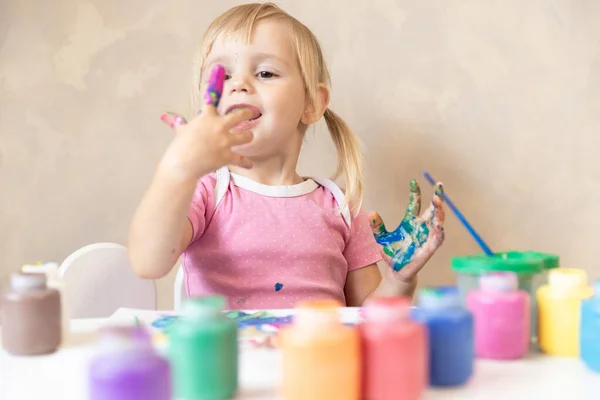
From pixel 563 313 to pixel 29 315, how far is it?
1.64 ft

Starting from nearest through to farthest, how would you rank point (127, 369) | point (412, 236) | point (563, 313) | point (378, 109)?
point (127, 369), point (563, 313), point (412, 236), point (378, 109)

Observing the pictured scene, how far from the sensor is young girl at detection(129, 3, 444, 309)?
1.02 metres

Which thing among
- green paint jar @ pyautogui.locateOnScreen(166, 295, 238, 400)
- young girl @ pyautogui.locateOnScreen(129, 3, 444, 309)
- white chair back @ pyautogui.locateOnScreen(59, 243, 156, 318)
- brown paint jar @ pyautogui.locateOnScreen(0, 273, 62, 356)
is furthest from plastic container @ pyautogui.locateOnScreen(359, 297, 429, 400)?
white chair back @ pyautogui.locateOnScreen(59, 243, 156, 318)

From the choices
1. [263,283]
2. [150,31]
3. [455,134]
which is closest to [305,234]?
[263,283]

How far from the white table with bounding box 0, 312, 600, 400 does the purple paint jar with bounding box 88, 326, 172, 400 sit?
0.11m

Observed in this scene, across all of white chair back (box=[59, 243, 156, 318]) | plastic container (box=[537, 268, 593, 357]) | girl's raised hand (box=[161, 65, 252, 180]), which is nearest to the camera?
plastic container (box=[537, 268, 593, 357])

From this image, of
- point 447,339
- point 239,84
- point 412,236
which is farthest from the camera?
point 412,236

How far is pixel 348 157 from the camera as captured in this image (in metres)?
1.18

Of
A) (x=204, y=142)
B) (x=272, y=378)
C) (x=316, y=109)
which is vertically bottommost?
(x=272, y=378)

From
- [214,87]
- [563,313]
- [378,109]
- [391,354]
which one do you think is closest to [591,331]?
[563,313]

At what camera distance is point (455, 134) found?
1.28 metres

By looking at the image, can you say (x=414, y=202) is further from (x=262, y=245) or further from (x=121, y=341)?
(x=121, y=341)

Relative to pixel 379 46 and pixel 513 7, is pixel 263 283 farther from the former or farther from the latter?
pixel 513 7

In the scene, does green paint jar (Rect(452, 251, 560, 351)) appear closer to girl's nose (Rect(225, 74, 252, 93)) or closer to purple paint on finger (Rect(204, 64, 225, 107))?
purple paint on finger (Rect(204, 64, 225, 107))
